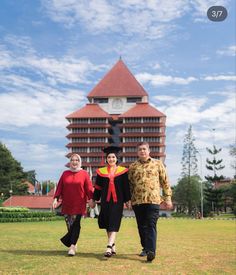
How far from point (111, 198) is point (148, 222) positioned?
2.39 ft

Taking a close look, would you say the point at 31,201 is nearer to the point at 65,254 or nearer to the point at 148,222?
the point at 65,254

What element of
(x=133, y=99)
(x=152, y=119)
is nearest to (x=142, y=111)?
(x=152, y=119)

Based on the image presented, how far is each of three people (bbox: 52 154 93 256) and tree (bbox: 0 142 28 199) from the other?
205 feet

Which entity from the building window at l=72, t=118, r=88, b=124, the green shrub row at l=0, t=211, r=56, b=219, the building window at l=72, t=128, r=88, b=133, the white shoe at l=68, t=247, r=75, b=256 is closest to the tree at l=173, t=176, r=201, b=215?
the building window at l=72, t=128, r=88, b=133

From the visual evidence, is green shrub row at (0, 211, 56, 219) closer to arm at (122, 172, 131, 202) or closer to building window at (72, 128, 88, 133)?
arm at (122, 172, 131, 202)

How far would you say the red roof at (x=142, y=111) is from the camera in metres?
78.3

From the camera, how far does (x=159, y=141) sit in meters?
77.7

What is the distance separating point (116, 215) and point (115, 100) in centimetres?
8114

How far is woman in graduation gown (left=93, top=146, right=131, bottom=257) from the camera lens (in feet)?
23.2

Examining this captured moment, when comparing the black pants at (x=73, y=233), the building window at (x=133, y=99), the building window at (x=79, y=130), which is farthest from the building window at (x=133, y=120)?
the black pants at (x=73, y=233)

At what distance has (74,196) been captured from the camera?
7.43m

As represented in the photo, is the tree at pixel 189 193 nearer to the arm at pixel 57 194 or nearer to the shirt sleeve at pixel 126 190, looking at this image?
the arm at pixel 57 194

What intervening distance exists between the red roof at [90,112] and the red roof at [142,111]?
12.9 ft

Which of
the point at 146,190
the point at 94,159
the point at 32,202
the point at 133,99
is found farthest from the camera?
the point at 133,99
